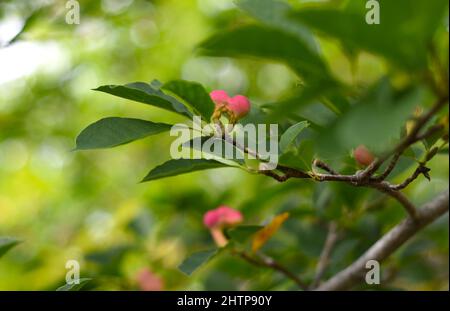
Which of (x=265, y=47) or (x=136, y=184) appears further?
(x=136, y=184)

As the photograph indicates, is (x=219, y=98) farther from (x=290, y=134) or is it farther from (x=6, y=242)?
(x=6, y=242)

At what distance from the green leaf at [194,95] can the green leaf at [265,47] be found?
0.15 meters

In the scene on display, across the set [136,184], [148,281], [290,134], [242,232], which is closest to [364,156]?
[290,134]

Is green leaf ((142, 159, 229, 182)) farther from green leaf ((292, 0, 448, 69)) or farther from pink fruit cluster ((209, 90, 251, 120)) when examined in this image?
green leaf ((292, 0, 448, 69))

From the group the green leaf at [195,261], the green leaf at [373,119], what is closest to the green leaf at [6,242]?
the green leaf at [195,261]

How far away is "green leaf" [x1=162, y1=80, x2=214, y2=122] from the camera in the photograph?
628 mm

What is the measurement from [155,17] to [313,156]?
1761 mm

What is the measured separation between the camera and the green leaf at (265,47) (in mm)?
452

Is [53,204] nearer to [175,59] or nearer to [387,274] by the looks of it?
[175,59]

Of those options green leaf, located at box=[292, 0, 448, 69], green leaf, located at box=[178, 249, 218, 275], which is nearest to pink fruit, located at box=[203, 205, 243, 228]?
green leaf, located at box=[178, 249, 218, 275]

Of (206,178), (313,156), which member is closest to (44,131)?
(206,178)

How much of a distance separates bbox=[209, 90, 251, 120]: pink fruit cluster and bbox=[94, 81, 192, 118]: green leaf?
0.12 feet

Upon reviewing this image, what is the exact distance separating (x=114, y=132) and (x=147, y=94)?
6cm

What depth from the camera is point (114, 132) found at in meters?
0.66
